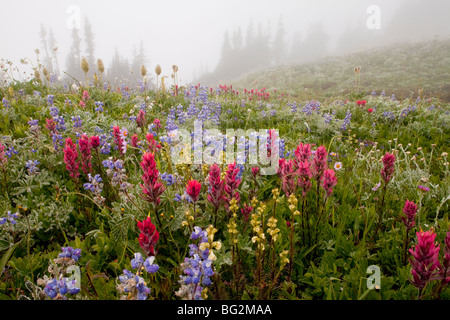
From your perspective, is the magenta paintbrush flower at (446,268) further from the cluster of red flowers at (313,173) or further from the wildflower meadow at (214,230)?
the cluster of red flowers at (313,173)

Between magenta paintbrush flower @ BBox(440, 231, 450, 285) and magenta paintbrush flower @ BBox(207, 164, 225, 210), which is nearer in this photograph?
magenta paintbrush flower @ BBox(440, 231, 450, 285)

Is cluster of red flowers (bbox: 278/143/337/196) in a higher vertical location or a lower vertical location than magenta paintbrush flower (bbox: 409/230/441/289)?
higher

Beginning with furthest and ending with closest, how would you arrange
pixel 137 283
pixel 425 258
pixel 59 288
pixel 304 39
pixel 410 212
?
pixel 304 39
pixel 410 212
pixel 425 258
pixel 59 288
pixel 137 283

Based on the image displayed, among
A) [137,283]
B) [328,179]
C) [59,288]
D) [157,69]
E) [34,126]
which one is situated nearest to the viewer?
[137,283]

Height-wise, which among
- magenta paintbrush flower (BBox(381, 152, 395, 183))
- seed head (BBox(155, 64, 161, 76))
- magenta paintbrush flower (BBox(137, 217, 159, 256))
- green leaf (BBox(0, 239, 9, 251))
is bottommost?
green leaf (BBox(0, 239, 9, 251))

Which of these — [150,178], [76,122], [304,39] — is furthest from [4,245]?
[304,39]

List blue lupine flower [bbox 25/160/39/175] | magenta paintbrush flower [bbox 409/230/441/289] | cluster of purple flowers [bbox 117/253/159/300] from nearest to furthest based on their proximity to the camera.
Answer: cluster of purple flowers [bbox 117/253/159/300], magenta paintbrush flower [bbox 409/230/441/289], blue lupine flower [bbox 25/160/39/175]

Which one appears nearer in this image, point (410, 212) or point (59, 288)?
point (59, 288)

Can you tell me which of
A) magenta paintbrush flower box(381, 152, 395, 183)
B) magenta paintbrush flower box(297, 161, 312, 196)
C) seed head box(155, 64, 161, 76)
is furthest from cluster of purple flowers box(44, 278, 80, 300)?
seed head box(155, 64, 161, 76)

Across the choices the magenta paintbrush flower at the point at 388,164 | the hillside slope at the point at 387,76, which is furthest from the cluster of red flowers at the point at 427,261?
the hillside slope at the point at 387,76

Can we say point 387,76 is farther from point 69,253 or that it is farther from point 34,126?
point 69,253

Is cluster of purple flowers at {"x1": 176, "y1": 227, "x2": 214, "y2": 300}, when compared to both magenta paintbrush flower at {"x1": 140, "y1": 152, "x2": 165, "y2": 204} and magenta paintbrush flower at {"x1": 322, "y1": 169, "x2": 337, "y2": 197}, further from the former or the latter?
magenta paintbrush flower at {"x1": 322, "y1": 169, "x2": 337, "y2": 197}

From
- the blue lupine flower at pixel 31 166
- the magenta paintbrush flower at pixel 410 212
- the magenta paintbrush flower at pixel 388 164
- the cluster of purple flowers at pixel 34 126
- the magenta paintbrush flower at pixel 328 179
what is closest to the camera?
the magenta paintbrush flower at pixel 410 212

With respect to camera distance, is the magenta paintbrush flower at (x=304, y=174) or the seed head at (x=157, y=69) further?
the seed head at (x=157, y=69)
